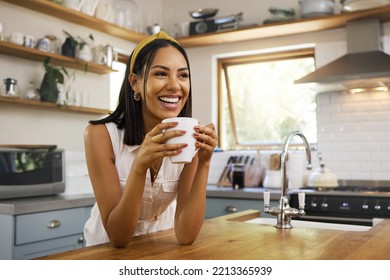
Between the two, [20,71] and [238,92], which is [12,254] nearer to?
[20,71]

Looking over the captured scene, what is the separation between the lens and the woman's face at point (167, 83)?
1202 millimetres

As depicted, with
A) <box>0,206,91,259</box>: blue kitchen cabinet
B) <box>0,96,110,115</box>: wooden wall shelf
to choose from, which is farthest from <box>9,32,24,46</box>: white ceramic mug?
<box>0,206,91,259</box>: blue kitchen cabinet

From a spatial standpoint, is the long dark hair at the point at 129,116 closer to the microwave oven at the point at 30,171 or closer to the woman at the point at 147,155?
the woman at the point at 147,155

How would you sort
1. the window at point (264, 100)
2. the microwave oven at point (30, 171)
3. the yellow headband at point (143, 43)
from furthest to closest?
the window at point (264, 100)
the microwave oven at point (30, 171)
the yellow headband at point (143, 43)

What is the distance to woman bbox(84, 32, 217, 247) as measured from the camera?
45.5 inches

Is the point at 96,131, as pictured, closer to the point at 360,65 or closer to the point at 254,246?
the point at 254,246

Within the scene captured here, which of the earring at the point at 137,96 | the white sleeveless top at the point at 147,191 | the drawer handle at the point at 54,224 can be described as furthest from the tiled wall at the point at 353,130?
the earring at the point at 137,96

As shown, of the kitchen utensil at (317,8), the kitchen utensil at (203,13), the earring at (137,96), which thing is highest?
the kitchen utensil at (203,13)

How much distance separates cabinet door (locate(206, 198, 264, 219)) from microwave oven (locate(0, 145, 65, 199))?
3.59 feet

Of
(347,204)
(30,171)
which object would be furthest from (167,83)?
(347,204)

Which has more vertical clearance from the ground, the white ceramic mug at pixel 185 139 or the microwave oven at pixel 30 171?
the white ceramic mug at pixel 185 139

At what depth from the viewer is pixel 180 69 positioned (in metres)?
1.25

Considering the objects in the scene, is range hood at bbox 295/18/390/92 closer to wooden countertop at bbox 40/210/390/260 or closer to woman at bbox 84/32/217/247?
wooden countertop at bbox 40/210/390/260

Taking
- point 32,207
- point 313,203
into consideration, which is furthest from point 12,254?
point 313,203
